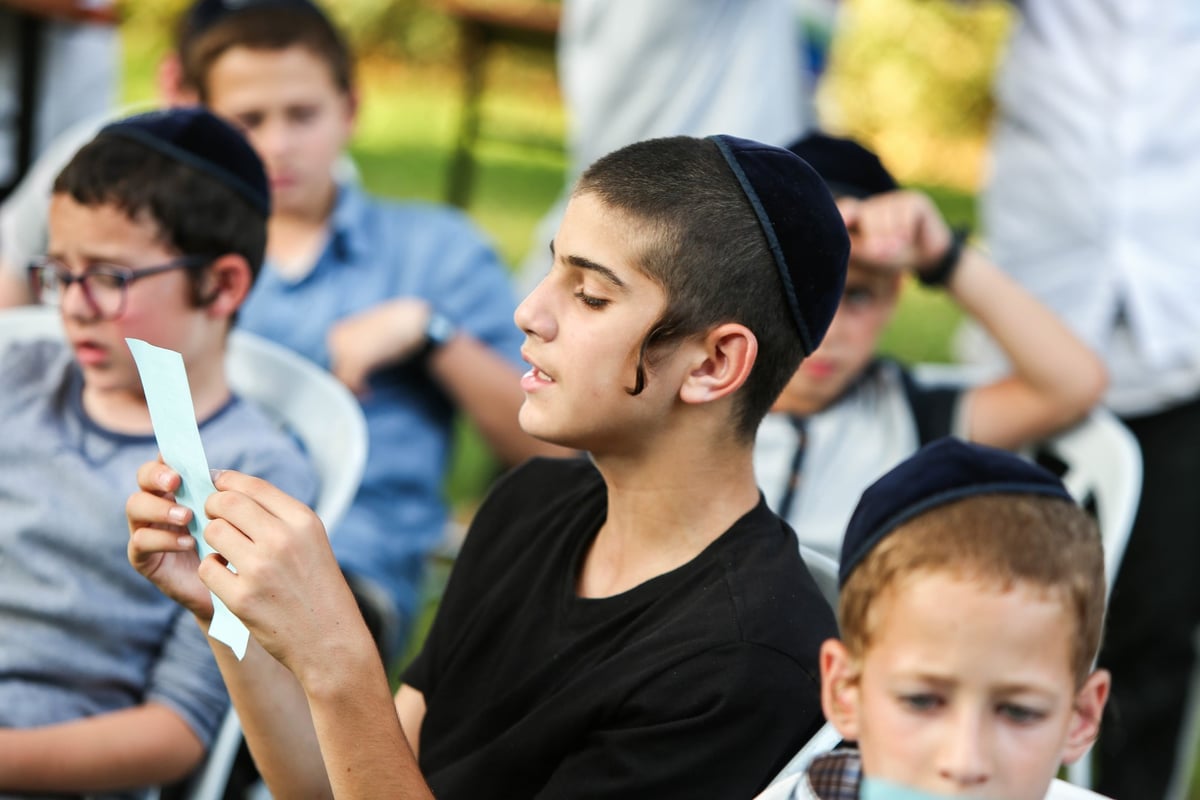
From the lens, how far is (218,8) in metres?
3.17

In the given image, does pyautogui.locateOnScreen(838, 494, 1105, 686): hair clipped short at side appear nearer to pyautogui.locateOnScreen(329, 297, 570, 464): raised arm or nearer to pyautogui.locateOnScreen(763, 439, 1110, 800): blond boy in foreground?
pyautogui.locateOnScreen(763, 439, 1110, 800): blond boy in foreground

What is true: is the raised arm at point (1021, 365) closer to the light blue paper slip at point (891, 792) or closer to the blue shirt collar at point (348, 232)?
the blue shirt collar at point (348, 232)

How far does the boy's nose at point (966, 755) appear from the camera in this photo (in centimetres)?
131

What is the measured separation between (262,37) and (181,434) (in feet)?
5.52

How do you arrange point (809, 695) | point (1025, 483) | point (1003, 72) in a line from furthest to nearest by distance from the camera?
point (1003, 72) < point (809, 695) < point (1025, 483)

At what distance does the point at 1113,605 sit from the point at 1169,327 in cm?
64

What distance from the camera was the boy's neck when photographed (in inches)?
70.4

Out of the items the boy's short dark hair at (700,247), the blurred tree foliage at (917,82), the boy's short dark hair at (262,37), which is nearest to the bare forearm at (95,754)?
the boy's short dark hair at (700,247)

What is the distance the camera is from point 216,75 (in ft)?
9.97

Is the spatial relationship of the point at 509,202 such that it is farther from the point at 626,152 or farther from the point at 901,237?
the point at 626,152

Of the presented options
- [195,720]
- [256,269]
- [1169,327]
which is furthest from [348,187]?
[1169,327]

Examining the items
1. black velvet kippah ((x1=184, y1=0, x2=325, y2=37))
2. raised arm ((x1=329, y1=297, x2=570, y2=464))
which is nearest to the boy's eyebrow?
raised arm ((x1=329, y1=297, x2=570, y2=464))

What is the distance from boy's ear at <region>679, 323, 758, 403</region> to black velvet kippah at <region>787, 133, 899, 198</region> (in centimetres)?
87

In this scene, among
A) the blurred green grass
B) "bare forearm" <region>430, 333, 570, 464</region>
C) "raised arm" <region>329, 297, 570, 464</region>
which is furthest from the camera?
the blurred green grass
